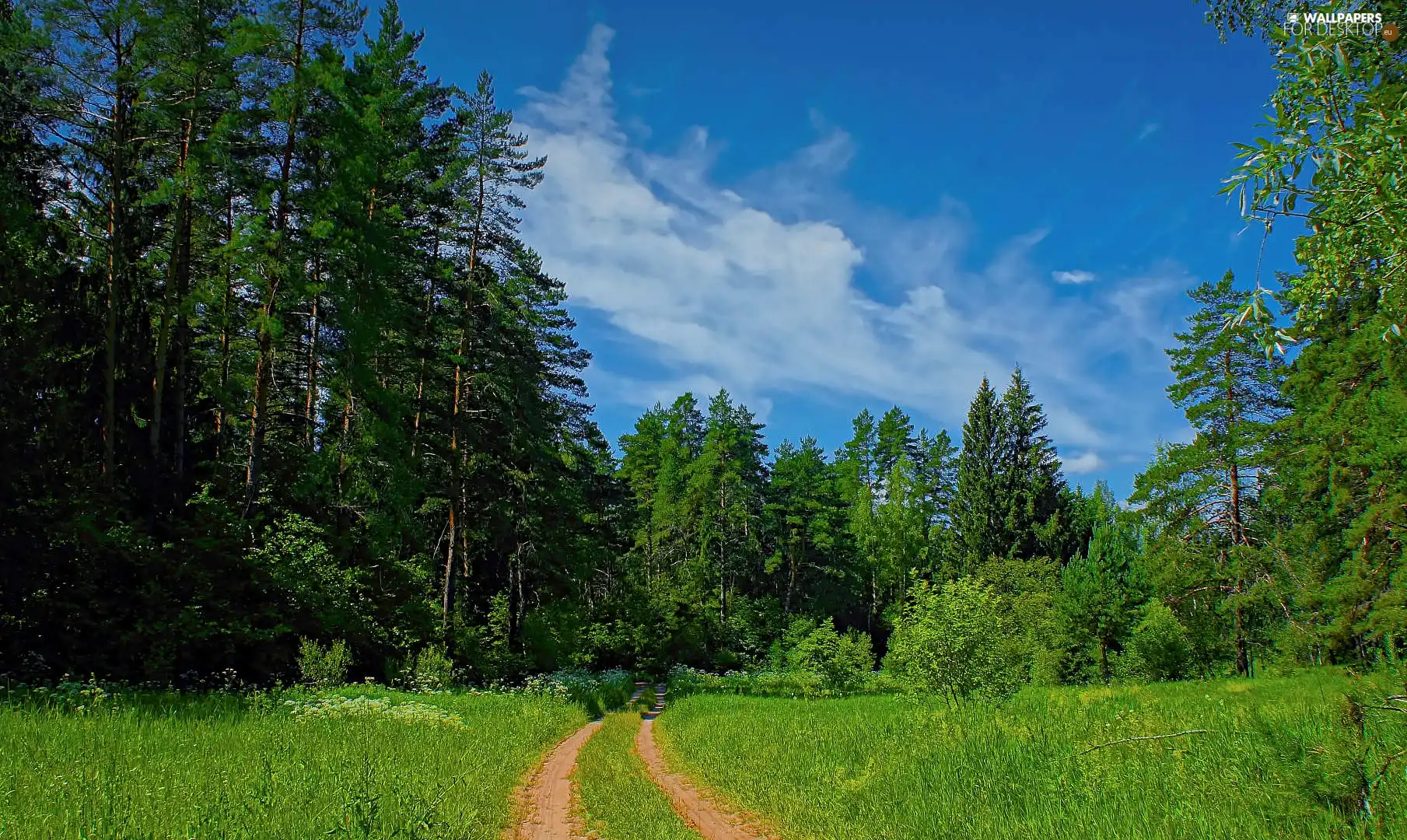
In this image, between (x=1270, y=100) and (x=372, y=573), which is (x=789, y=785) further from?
(x=372, y=573)

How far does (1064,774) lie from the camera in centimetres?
746

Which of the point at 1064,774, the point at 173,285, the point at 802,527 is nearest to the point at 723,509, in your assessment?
the point at 802,527

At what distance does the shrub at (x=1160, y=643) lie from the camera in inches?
1220

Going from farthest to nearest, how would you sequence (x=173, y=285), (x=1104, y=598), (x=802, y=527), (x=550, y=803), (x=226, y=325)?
(x=802, y=527) → (x=1104, y=598) → (x=226, y=325) → (x=173, y=285) → (x=550, y=803)

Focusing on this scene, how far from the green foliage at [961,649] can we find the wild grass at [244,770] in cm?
820

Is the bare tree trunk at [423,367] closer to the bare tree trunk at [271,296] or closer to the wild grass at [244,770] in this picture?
the bare tree trunk at [271,296]

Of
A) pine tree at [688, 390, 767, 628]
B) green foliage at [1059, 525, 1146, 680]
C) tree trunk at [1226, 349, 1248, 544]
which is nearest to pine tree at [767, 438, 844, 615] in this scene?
pine tree at [688, 390, 767, 628]

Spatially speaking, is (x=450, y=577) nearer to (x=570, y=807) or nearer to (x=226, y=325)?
(x=226, y=325)

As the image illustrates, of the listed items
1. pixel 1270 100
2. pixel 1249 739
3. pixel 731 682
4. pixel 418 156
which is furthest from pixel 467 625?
pixel 1270 100

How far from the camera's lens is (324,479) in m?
20.0

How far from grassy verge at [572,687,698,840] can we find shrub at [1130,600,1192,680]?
2755 centimetres

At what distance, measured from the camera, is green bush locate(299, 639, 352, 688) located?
17047mm

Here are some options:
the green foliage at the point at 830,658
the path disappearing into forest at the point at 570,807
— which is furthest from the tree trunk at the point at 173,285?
the green foliage at the point at 830,658

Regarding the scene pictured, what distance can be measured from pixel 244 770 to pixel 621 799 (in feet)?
15.2
